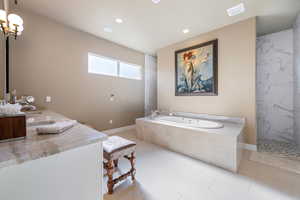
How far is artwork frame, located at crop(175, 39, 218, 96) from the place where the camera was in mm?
2881

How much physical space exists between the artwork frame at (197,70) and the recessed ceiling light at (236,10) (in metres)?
0.61

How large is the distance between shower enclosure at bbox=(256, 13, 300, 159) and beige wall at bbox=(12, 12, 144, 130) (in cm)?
378

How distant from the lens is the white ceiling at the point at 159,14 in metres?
2.05

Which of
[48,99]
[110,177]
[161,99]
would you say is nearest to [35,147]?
[110,177]

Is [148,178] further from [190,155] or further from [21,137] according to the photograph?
[21,137]

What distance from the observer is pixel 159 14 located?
2.34 metres

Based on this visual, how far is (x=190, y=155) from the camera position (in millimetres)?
2213

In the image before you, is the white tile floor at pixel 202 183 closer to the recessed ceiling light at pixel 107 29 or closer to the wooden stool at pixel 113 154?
the wooden stool at pixel 113 154

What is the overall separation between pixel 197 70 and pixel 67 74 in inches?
126

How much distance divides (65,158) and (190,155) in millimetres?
2097

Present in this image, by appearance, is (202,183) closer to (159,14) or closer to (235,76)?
(235,76)

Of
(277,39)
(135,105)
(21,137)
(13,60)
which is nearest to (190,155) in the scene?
(21,137)

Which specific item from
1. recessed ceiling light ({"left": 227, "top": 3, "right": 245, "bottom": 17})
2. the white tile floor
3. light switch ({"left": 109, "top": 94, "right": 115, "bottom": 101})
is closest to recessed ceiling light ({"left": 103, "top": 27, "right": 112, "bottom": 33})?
light switch ({"left": 109, "top": 94, "right": 115, "bottom": 101})

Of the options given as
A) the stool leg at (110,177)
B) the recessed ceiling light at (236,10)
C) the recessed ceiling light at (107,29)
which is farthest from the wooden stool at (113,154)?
the recessed ceiling light at (236,10)
